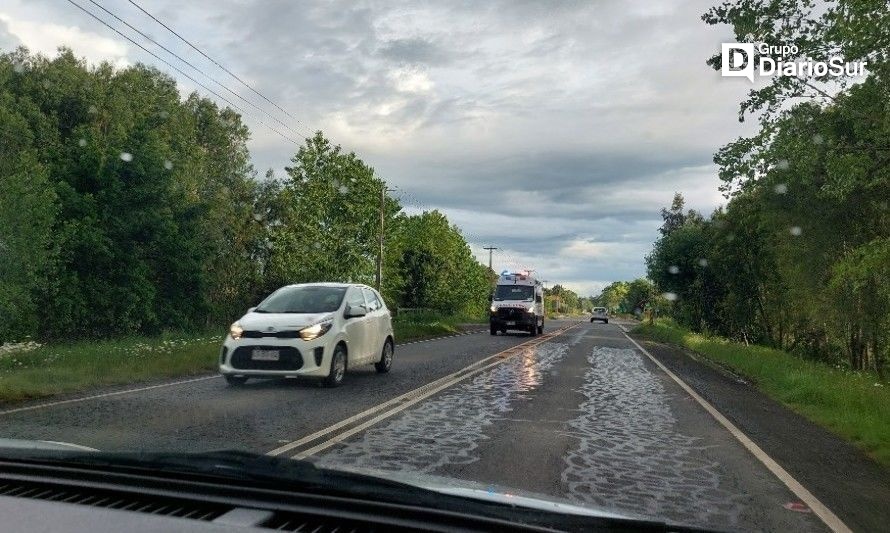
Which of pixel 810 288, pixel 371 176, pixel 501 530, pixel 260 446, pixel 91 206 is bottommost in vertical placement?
pixel 260 446

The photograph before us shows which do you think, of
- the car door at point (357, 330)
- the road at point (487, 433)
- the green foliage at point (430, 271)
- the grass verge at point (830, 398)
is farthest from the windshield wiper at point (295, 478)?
the green foliage at point (430, 271)

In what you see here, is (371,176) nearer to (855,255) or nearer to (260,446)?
(855,255)

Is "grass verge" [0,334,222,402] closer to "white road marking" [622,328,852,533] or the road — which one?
the road

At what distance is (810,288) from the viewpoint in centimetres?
2680

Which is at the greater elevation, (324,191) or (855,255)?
(324,191)

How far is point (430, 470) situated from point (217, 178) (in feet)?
178

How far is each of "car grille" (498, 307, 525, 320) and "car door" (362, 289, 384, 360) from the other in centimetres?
2166

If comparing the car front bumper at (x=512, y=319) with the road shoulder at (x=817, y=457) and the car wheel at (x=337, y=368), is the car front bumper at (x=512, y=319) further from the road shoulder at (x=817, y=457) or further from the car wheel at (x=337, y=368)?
the car wheel at (x=337, y=368)

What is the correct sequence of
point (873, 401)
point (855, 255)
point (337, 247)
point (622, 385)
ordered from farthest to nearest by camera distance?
point (337, 247)
point (855, 255)
point (622, 385)
point (873, 401)

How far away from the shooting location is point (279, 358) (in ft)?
39.5

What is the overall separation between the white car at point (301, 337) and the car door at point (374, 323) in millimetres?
287

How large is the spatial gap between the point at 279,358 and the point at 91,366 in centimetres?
412

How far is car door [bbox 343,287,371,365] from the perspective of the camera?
13297 millimetres

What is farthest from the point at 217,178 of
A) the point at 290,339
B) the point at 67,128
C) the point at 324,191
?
the point at 290,339
